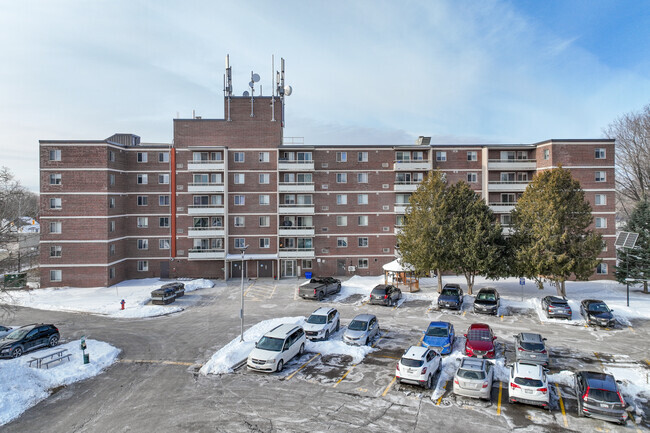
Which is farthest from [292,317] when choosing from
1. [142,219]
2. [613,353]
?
[142,219]

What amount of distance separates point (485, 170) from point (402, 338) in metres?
29.8

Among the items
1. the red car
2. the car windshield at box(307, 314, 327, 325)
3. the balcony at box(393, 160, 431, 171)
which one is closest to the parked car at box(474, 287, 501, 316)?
the red car

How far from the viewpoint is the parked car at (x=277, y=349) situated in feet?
63.8

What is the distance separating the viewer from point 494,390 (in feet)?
58.5

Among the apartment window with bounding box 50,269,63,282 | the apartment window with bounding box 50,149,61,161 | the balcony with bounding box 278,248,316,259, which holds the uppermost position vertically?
the apartment window with bounding box 50,149,61,161

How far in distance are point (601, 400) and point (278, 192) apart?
37434 mm

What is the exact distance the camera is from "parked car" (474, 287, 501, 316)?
103ft

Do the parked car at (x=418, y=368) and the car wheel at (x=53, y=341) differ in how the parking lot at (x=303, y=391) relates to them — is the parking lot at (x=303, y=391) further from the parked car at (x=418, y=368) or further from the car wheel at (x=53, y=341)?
the car wheel at (x=53, y=341)

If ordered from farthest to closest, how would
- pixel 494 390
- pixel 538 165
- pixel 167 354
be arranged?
pixel 538 165 < pixel 167 354 < pixel 494 390

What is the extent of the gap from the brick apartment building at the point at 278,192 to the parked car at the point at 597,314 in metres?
17.9

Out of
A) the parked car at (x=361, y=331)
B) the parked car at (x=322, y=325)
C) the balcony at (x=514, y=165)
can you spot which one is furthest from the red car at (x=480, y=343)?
the balcony at (x=514, y=165)

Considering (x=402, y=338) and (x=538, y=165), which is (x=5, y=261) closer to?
(x=402, y=338)

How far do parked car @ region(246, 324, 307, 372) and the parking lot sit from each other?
0.51 m

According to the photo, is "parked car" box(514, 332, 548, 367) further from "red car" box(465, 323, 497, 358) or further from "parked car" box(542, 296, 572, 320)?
"parked car" box(542, 296, 572, 320)
